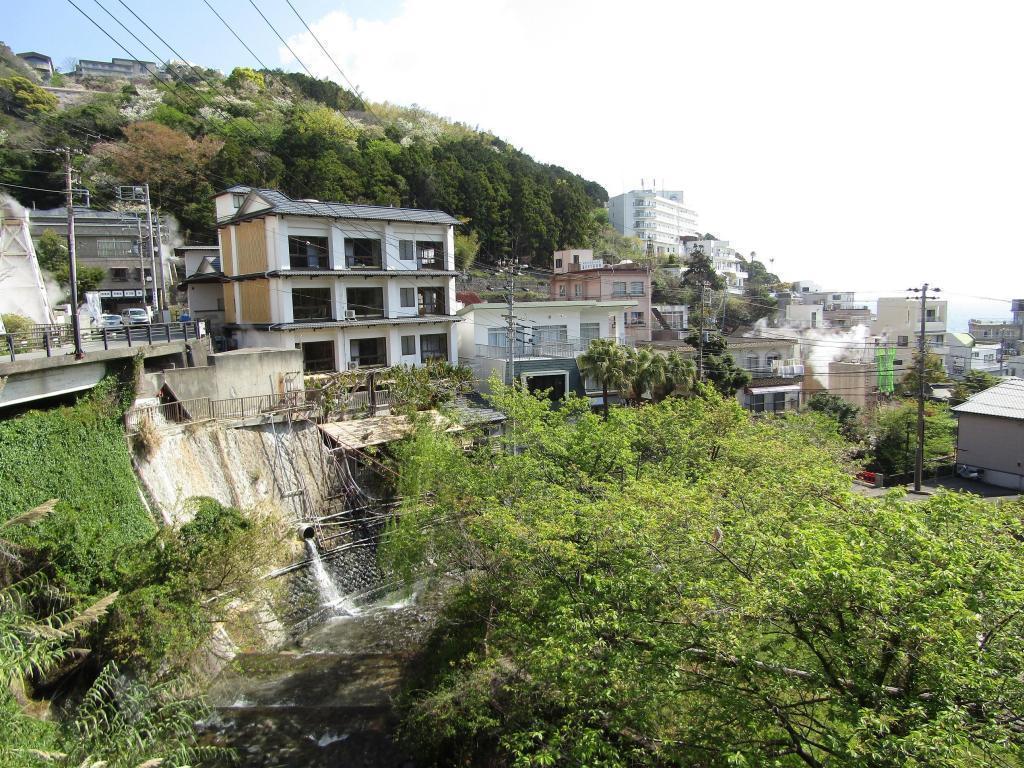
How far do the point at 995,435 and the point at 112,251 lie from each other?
5556cm

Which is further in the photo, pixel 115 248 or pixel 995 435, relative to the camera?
pixel 115 248

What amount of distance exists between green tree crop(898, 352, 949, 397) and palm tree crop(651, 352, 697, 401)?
56.0 ft

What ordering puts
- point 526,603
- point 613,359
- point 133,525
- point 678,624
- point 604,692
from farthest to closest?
point 613,359 < point 133,525 < point 526,603 < point 678,624 < point 604,692

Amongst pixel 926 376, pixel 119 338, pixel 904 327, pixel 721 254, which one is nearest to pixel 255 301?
pixel 119 338

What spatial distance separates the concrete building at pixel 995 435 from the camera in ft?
86.8

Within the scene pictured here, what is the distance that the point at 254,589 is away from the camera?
14.8 meters

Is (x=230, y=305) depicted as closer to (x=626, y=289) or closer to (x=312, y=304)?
(x=312, y=304)

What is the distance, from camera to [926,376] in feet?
130

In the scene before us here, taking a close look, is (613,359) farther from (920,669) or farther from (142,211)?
(142,211)

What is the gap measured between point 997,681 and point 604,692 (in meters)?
4.34

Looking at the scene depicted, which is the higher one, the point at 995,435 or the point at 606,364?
the point at 606,364

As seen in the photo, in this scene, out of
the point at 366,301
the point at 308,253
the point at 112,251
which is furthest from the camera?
the point at 112,251

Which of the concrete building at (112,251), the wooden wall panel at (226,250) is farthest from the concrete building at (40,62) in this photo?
the wooden wall panel at (226,250)

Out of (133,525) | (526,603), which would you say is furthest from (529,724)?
(133,525)
